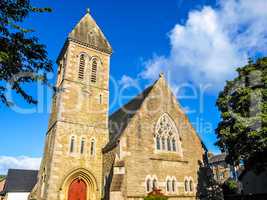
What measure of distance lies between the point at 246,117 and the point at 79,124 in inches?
559

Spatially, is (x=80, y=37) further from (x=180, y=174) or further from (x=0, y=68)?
(x=0, y=68)

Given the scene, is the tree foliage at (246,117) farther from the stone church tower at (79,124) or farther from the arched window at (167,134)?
the stone church tower at (79,124)

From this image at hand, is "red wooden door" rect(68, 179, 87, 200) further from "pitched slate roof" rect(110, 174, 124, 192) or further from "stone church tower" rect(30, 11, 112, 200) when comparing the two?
"pitched slate roof" rect(110, 174, 124, 192)

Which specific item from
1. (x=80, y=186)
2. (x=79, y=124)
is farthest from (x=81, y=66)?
(x=80, y=186)

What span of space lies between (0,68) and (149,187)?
50.4ft

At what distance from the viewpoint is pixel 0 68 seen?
7008 millimetres

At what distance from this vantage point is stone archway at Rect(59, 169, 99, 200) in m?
19.6

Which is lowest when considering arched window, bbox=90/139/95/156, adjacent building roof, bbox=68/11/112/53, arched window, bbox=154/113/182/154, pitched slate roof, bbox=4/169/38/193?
pitched slate roof, bbox=4/169/38/193

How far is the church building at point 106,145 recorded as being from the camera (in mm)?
19031

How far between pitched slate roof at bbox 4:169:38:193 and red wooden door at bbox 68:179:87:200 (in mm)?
23007

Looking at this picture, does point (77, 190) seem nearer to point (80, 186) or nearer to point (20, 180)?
point (80, 186)

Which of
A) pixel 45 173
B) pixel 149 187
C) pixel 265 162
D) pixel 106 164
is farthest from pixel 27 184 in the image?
pixel 265 162

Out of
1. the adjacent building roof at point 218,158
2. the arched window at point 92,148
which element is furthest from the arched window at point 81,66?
the adjacent building roof at point 218,158

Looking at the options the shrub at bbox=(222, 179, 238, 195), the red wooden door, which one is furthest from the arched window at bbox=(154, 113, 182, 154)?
the red wooden door
